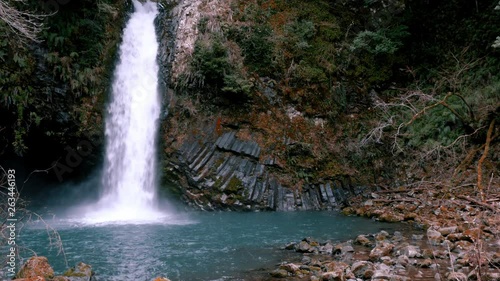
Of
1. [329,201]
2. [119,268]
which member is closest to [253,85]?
[329,201]

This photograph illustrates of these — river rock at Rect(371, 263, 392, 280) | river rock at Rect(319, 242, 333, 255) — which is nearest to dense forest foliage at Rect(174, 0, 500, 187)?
river rock at Rect(319, 242, 333, 255)

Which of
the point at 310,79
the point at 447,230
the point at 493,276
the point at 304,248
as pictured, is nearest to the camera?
the point at 493,276

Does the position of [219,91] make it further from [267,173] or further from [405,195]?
[405,195]

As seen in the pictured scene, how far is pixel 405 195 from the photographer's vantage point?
11156 mm

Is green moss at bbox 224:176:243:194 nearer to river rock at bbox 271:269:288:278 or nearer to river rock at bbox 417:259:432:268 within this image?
river rock at bbox 271:269:288:278

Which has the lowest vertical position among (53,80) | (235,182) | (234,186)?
(234,186)

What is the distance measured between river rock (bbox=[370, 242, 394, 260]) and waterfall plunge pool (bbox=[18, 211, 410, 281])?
1.39 metres

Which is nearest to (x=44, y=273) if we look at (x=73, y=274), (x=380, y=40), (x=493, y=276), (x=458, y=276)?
(x=73, y=274)

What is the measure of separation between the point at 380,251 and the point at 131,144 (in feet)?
27.5

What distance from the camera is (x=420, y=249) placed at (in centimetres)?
678

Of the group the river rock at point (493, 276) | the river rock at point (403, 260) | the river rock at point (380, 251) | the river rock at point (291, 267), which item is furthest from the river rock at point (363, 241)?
the river rock at point (493, 276)

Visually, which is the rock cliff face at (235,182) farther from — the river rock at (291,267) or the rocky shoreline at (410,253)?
the river rock at (291,267)

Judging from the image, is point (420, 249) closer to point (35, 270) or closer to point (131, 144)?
point (35, 270)

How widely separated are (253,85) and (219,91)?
42.4 inches
